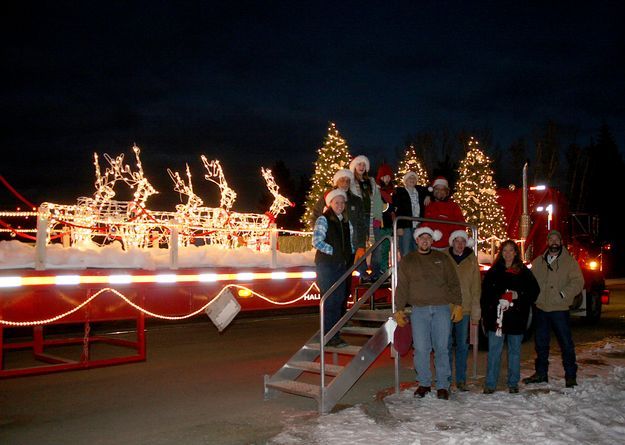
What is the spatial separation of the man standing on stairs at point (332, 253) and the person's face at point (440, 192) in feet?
6.23

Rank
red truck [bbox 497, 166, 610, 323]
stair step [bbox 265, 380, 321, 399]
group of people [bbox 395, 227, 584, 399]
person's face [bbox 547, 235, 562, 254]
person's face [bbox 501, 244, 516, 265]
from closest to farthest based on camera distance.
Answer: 1. stair step [bbox 265, 380, 321, 399]
2. group of people [bbox 395, 227, 584, 399]
3. person's face [bbox 501, 244, 516, 265]
4. person's face [bbox 547, 235, 562, 254]
5. red truck [bbox 497, 166, 610, 323]

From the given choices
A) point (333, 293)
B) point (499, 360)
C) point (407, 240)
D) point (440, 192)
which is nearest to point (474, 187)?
point (440, 192)

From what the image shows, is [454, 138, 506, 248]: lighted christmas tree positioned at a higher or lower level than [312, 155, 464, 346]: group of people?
higher

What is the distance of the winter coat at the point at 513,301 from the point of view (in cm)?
779

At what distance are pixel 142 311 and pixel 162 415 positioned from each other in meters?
2.76

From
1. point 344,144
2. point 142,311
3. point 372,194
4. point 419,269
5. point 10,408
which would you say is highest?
point 344,144

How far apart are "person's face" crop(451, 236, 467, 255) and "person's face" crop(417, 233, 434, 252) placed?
955mm

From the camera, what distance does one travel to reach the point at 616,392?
7809 mm

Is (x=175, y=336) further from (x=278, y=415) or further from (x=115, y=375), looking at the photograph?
(x=278, y=415)

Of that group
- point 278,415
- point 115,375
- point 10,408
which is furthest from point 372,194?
point 10,408

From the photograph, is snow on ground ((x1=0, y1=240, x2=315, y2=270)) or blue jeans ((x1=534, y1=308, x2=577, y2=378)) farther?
snow on ground ((x1=0, y1=240, x2=315, y2=270))

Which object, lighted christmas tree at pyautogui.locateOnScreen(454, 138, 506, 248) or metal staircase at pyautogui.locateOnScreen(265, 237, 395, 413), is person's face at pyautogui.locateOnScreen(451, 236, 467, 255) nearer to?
metal staircase at pyautogui.locateOnScreen(265, 237, 395, 413)

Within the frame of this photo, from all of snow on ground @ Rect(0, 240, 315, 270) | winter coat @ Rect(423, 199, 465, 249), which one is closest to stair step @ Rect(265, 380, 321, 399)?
snow on ground @ Rect(0, 240, 315, 270)

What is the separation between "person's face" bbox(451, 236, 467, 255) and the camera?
8344mm
